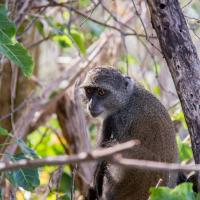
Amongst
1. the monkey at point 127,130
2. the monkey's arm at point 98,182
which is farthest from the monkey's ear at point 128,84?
the monkey's arm at point 98,182

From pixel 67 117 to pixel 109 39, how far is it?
1037 millimetres

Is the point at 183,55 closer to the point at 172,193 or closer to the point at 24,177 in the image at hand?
the point at 172,193

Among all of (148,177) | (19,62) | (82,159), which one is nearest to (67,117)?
(148,177)

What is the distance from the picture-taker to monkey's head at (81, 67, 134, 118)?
13.5 ft

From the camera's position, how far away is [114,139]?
397 centimetres

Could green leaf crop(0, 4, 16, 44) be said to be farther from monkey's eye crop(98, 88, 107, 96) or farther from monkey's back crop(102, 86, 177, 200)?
monkey's eye crop(98, 88, 107, 96)

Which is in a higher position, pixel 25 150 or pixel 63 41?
pixel 63 41

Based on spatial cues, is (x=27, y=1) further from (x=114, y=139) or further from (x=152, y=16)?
(x=152, y=16)

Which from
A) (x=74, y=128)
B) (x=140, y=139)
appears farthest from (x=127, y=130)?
(x=74, y=128)

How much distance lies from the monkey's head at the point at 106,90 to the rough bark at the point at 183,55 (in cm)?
146

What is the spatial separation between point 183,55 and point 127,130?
1.34 meters

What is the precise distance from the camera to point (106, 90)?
166 inches

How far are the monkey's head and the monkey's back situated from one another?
0.07 metres

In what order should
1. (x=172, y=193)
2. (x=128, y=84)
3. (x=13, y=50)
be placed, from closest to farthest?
(x=172, y=193)
(x=13, y=50)
(x=128, y=84)
